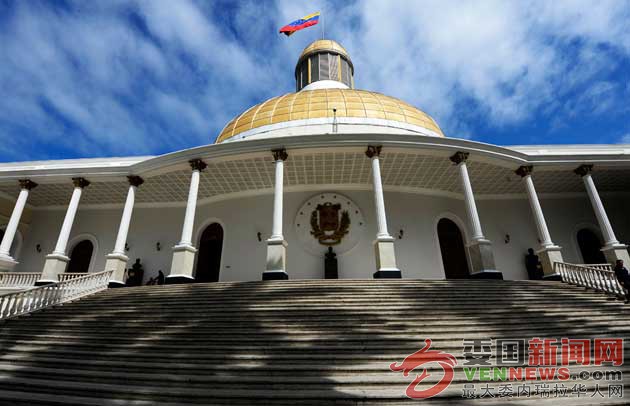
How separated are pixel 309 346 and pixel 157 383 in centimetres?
225

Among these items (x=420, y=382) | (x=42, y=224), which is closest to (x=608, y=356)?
(x=420, y=382)

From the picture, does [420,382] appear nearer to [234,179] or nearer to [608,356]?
[608,356]

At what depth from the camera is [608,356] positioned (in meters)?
4.80

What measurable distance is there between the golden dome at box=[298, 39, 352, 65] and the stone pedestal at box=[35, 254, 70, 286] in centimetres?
2080

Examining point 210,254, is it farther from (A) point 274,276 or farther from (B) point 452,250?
(B) point 452,250

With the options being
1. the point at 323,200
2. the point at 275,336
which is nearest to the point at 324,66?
the point at 323,200

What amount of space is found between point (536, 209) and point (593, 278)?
3.57 m

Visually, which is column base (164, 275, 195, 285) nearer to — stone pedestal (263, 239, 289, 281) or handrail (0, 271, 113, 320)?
handrail (0, 271, 113, 320)

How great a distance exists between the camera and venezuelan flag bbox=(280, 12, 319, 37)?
20.5 metres

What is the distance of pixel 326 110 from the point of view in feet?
48.6

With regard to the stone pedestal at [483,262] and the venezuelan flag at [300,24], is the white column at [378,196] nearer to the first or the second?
the stone pedestal at [483,262]

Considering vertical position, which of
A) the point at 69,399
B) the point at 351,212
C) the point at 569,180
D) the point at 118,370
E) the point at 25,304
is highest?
the point at 569,180

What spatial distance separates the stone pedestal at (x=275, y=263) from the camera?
9609 millimetres

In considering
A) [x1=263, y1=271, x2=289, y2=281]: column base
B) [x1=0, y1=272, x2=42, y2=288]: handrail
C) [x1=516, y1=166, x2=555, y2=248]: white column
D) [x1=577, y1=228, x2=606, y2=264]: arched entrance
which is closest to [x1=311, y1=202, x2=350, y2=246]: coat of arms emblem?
[x1=263, y1=271, x2=289, y2=281]: column base
